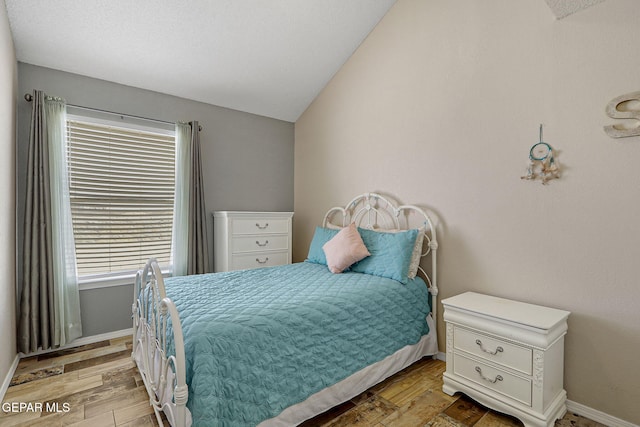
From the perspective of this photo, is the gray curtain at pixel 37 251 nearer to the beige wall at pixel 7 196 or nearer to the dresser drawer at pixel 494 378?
the beige wall at pixel 7 196

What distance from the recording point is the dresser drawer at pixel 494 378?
164 centimetres

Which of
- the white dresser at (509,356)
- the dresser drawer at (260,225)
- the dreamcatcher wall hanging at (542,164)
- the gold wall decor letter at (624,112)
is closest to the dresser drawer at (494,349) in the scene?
the white dresser at (509,356)

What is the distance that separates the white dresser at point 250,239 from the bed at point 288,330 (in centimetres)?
67

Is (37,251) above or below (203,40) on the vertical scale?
below

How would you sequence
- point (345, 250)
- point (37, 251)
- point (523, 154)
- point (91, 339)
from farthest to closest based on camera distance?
1. point (91, 339)
2. point (345, 250)
3. point (37, 251)
4. point (523, 154)

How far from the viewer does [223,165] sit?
3395mm

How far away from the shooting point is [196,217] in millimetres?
3117

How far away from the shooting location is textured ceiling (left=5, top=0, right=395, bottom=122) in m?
2.22

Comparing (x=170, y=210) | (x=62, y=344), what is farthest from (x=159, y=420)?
(x=170, y=210)

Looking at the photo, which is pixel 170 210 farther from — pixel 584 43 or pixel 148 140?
pixel 584 43

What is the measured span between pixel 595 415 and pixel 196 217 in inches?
129

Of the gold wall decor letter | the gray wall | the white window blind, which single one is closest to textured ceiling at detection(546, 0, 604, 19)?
the gold wall decor letter

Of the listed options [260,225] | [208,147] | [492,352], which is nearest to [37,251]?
[208,147]
